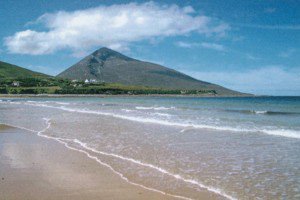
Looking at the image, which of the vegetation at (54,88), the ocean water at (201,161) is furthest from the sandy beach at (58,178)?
the vegetation at (54,88)

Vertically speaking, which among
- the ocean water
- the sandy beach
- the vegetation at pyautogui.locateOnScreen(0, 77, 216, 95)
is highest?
the vegetation at pyautogui.locateOnScreen(0, 77, 216, 95)

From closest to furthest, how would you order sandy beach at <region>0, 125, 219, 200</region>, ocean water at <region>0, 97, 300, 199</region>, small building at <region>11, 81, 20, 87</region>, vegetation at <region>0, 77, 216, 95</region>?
sandy beach at <region>0, 125, 219, 200</region>
ocean water at <region>0, 97, 300, 199</region>
vegetation at <region>0, 77, 216, 95</region>
small building at <region>11, 81, 20, 87</region>

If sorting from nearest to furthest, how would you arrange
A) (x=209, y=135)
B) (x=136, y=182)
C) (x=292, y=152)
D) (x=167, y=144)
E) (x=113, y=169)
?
(x=136, y=182) < (x=113, y=169) < (x=292, y=152) < (x=167, y=144) < (x=209, y=135)

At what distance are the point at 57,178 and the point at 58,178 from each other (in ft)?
0.08

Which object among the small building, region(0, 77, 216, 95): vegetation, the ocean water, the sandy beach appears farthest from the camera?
the small building

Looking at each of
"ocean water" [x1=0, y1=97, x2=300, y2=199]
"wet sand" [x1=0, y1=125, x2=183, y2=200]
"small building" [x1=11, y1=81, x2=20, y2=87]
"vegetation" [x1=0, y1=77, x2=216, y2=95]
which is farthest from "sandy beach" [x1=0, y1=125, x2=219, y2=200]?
"small building" [x1=11, y1=81, x2=20, y2=87]

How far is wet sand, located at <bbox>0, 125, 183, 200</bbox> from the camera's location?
766cm

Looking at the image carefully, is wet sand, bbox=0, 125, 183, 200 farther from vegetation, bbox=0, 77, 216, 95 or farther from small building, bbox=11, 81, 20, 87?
small building, bbox=11, 81, 20, 87

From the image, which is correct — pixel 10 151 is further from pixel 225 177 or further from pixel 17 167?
pixel 225 177

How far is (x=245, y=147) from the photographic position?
1403cm

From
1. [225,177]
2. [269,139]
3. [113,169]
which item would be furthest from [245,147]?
[113,169]

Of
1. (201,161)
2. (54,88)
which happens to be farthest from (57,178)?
(54,88)

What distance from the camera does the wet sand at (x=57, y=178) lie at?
766 cm

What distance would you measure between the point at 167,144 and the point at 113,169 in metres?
5.04
